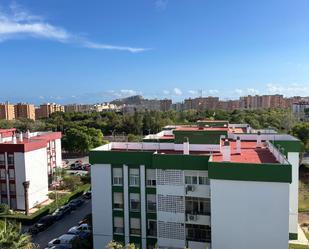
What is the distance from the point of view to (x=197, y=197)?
2067cm

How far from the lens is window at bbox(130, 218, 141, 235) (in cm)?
2205

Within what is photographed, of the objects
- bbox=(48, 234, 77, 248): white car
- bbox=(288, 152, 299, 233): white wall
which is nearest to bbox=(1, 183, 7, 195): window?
bbox=(48, 234, 77, 248): white car

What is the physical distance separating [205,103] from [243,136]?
5473 inches

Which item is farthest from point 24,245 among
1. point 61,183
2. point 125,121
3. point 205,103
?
point 205,103

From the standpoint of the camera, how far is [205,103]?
16788 centimetres

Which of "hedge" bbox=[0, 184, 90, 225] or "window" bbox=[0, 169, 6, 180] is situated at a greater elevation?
"window" bbox=[0, 169, 6, 180]

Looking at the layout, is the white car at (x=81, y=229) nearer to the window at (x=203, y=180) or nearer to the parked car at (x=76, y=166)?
the window at (x=203, y=180)

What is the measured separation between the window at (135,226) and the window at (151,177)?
2646mm

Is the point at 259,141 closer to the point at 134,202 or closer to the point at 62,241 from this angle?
the point at 134,202

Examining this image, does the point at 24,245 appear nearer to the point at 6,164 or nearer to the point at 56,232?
the point at 56,232

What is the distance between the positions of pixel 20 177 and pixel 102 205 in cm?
1724

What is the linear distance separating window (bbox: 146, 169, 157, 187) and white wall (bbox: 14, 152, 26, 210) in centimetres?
1947

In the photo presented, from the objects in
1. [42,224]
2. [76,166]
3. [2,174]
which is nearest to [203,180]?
[42,224]

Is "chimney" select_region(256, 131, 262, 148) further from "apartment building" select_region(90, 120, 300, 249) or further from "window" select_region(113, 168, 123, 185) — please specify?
"window" select_region(113, 168, 123, 185)
